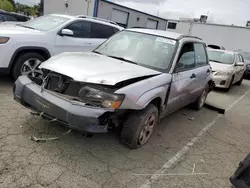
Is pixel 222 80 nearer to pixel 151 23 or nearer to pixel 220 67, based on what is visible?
pixel 220 67

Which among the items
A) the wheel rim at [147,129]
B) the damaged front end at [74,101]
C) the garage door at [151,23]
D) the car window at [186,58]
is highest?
the garage door at [151,23]

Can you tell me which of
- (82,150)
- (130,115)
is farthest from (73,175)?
(130,115)

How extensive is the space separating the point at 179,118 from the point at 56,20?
404cm

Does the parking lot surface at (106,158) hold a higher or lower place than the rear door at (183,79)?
lower

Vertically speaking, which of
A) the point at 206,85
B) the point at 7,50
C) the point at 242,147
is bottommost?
the point at 242,147

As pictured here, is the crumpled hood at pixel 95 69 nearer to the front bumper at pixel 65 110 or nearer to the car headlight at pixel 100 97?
the car headlight at pixel 100 97

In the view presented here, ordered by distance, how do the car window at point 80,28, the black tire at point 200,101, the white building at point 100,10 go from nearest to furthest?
1. the black tire at point 200,101
2. the car window at point 80,28
3. the white building at point 100,10

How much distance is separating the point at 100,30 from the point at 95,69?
400 centimetres

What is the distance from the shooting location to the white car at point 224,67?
9156 mm

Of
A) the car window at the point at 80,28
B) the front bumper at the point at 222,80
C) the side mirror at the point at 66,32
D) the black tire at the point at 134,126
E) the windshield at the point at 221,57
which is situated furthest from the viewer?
the windshield at the point at 221,57

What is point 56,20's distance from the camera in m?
6.35

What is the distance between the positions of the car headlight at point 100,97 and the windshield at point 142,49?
1184 mm

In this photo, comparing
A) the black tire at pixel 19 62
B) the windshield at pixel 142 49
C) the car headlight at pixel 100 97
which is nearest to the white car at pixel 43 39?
the black tire at pixel 19 62

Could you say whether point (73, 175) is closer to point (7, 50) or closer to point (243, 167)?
point (243, 167)
